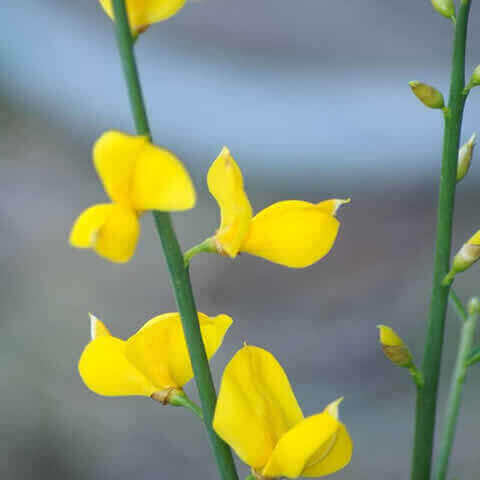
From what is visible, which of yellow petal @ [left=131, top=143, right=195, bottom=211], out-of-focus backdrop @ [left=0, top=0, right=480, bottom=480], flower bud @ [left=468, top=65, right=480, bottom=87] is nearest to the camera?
yellow petal @ [left=131, top=143, right=195, bottom=211]

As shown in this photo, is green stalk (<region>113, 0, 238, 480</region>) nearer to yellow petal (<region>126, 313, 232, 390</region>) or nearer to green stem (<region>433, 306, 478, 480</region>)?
yellow petal (<region>126, 313, 232, 390</region>)

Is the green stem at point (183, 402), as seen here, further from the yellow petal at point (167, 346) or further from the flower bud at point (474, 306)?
the flower bud at point (474, 306)

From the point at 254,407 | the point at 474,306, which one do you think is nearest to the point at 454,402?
the point at 474,306

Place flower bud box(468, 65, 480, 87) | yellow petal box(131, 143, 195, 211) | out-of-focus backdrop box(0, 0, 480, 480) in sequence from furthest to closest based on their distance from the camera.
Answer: out-of-focus backdrop box(0, 0, 480, 480) < flower bud box(468, 65, 480, 87) < yellow petal box(131, 143, 195, 211)

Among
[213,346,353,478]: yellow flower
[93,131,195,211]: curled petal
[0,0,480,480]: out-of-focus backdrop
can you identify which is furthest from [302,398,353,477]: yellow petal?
[0,0,480,480]: out-of-focus backdrop

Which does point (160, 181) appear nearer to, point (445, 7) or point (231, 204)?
point (231, 204)

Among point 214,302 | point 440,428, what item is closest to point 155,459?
point 214,302

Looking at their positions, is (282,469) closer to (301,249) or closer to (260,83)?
(301,249)
